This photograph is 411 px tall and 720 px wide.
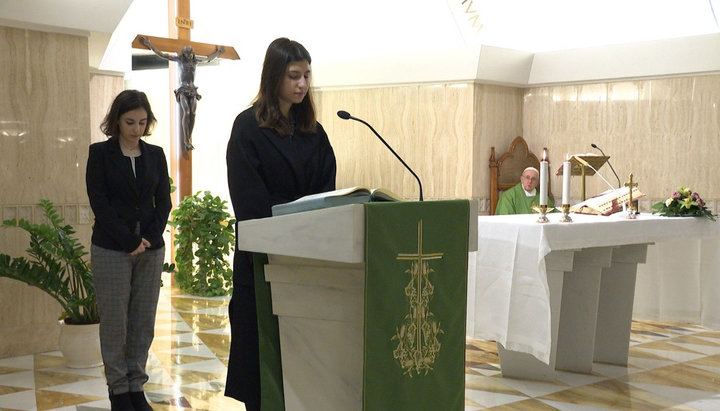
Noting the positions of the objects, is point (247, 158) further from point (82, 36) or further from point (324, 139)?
point (82, 36)

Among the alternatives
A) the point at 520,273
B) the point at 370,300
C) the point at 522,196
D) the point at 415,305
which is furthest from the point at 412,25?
the point at 370,300

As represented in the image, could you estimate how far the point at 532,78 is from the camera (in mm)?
9656

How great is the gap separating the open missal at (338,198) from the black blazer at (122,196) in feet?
6.17

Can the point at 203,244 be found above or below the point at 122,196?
below

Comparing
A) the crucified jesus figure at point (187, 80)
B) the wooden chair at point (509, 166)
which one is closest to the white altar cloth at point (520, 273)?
the wooden chair at point (509, 166)

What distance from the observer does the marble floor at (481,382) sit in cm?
534

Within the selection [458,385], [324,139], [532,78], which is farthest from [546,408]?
[532,78]

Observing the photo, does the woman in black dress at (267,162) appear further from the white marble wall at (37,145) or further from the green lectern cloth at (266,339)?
the white marble wall at (37,145)

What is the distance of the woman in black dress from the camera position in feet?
11.1

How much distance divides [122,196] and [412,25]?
587 centimetres

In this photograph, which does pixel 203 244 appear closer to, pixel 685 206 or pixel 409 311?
pixel 685 206

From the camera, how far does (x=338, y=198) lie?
9.80 feet

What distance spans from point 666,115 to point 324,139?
6.11 meters

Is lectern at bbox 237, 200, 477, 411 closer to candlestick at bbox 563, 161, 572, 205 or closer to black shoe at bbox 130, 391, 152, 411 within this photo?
black shoe at bbox 130, 391, 152, 411
